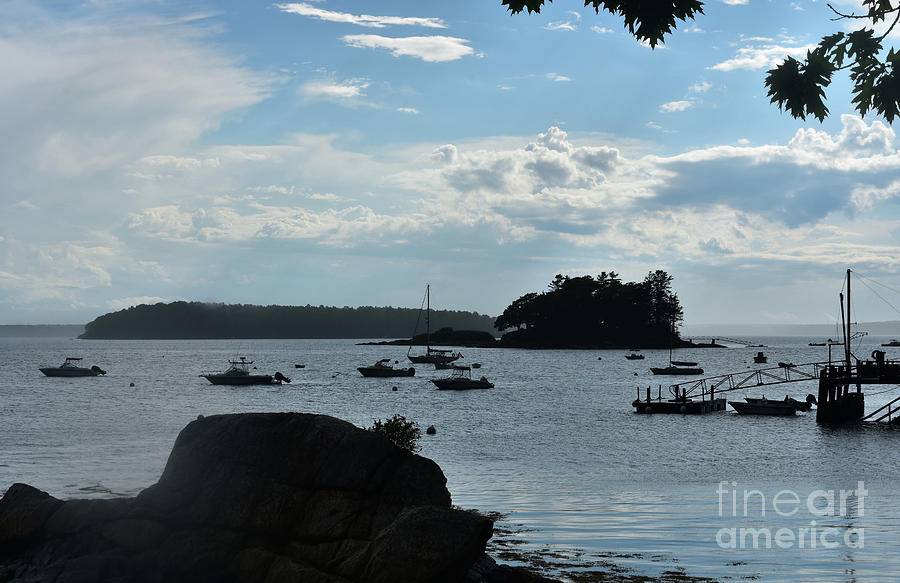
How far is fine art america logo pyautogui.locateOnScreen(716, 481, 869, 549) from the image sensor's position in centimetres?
2169

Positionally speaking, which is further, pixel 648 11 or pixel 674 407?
pixel 674 407

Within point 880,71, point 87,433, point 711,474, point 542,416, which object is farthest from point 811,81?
point 542,416

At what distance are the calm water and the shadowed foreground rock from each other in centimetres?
551

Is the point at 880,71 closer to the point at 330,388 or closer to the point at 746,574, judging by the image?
the point at 746,574

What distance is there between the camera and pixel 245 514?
15.9 m

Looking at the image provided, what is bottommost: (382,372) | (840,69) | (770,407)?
(382,372)

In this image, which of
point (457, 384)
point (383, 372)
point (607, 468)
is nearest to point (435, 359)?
point (383, 372)

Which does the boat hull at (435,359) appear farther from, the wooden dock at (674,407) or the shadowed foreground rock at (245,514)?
the shadowed foreground rock at (245,514)

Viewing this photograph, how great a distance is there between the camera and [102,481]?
110 ft

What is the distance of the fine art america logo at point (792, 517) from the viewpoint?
21688 millimetres

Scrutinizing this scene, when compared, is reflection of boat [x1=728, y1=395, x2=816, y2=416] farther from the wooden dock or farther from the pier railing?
the wooden dock

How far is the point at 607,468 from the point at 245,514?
26330 mm

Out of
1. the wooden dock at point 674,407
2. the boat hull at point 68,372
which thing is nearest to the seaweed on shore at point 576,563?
the wooden dock at point 674,407

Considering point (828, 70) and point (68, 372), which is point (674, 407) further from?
point (68, 372)
